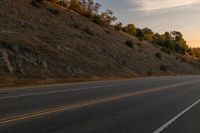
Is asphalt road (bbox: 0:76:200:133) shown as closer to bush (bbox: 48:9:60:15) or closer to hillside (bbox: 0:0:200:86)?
hillside (bbox: 0:0:200:86)

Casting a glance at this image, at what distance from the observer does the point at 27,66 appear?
3556 centimetres

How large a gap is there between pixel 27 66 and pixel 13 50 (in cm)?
172

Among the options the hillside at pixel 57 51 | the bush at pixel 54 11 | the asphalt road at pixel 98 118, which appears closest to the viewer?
the asphalt road at pixel 98 118

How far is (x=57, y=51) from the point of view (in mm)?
44031

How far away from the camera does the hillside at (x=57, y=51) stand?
3516cm

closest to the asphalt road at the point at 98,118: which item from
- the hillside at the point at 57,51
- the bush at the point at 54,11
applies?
the hillside at the point at 57,51

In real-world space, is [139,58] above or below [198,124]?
below

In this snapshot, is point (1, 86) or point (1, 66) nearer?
point (1, 86)

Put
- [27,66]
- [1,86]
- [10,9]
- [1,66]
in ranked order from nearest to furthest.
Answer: [1,86], [1,66], [27,66], [10,9]

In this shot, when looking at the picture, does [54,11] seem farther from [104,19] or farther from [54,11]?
[104,19]

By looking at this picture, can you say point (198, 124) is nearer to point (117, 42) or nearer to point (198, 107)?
point (198, 107)

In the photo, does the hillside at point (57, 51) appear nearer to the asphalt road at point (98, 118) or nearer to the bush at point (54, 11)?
the bush at point (54, 11)

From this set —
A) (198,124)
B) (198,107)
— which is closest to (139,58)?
(198,107)

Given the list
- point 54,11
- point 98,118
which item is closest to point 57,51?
point 54,11
